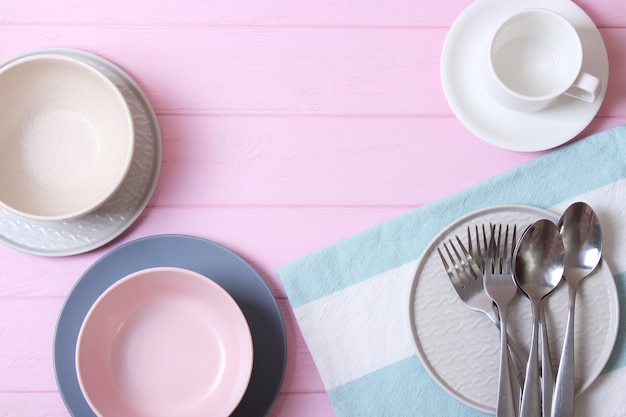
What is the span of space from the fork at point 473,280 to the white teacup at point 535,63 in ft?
0.53

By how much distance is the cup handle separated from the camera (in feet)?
2.49

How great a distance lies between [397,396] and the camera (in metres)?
0.81

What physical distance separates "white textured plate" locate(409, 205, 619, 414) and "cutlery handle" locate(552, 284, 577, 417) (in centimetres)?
3

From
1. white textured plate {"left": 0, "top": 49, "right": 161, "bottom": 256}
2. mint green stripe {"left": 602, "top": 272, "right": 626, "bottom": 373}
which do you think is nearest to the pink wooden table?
white textured plate {"left": 0, "top": 49, "right": 161, "bottom": 256}

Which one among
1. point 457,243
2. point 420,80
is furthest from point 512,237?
point 420,80

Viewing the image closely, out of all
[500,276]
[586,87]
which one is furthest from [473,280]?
[586,87]

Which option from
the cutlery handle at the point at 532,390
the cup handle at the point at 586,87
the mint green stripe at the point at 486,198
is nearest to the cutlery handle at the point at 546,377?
the cutlery handle at the point at 532,390

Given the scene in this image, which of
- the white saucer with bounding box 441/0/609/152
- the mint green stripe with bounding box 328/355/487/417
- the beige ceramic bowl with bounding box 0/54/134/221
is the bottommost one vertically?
the mint green stripe with bounding box 328/355/487/417

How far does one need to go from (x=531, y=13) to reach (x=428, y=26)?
0.13 m

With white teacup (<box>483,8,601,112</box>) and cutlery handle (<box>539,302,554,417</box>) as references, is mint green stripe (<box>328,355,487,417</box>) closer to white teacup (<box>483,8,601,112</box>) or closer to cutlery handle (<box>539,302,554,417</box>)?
cutlery handle (<box>539,302,554,417</box>)

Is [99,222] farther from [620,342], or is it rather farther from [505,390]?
[620,342]

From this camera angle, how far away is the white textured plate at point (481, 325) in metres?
0.78

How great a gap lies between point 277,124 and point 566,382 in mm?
455

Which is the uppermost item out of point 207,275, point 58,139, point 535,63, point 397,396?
Answer: point 535,63
